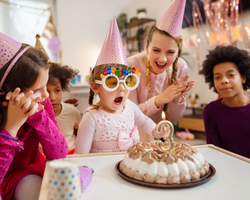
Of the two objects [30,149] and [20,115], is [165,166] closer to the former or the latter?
[20,115]

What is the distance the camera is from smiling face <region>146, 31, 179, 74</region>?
1387mm

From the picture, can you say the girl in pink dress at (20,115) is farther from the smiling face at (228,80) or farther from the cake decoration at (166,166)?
the smiling face at (228,80)

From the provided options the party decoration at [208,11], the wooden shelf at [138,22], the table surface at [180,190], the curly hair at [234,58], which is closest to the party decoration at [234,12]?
the party decoration at [208,11]

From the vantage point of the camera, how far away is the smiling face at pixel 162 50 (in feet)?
4.55

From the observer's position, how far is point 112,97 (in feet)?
3.65

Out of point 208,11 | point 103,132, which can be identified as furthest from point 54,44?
point 103,132

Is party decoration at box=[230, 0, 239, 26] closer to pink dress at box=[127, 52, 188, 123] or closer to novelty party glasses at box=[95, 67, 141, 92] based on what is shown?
pink dress at box=[127, 52, 188, 123]

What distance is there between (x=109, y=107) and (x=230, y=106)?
846mm

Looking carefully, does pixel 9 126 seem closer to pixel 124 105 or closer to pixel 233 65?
pixel 124 105

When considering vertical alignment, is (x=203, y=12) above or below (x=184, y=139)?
above

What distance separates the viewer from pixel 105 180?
2.37 feet

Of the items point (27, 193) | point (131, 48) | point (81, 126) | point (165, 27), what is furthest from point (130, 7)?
point (27, 193)

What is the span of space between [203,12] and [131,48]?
2.10 meters

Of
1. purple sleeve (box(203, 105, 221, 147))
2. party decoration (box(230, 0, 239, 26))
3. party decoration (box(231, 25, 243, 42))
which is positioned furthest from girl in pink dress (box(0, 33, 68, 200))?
party decoration (box(230, 0, 239, 26))
